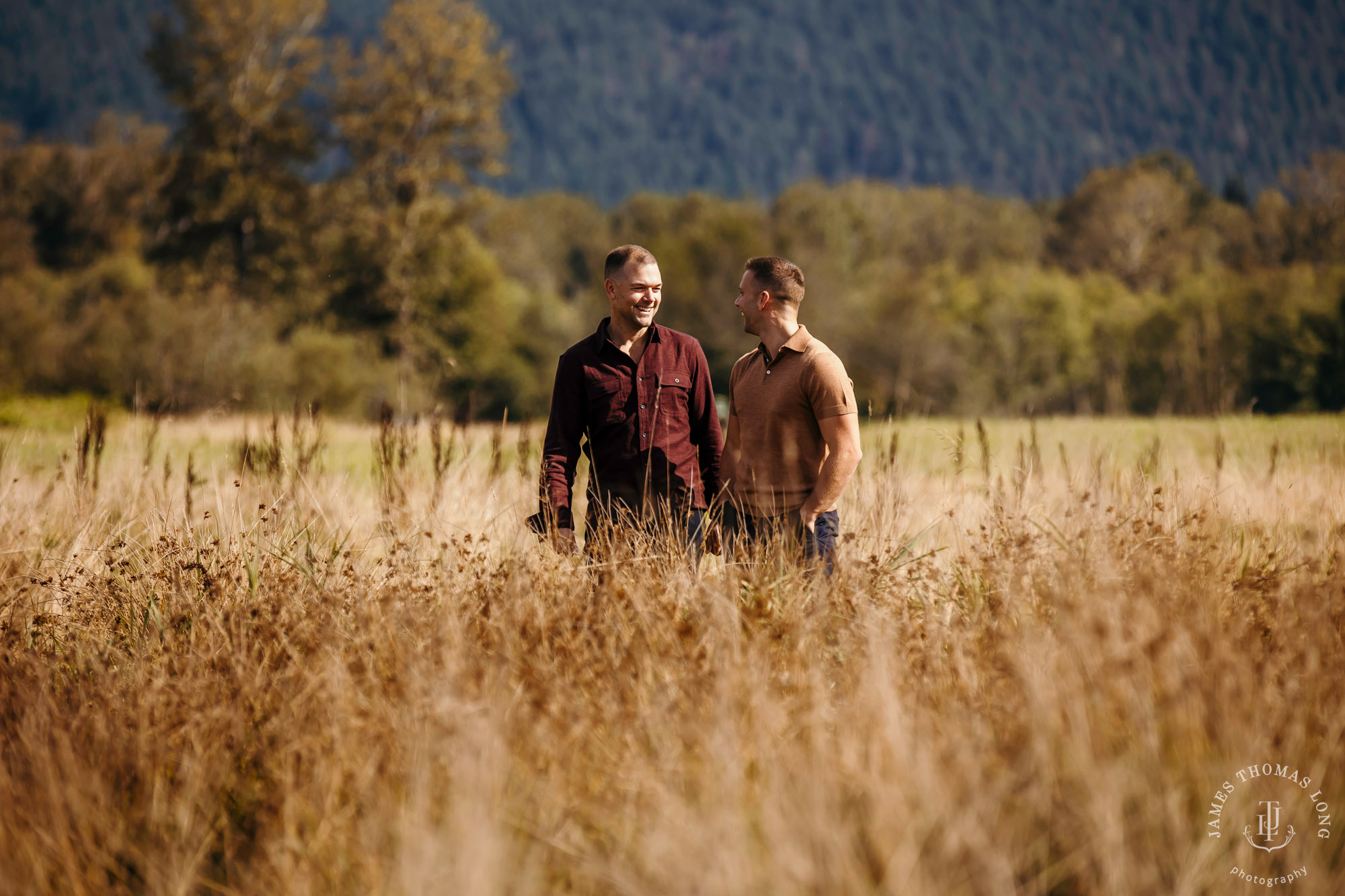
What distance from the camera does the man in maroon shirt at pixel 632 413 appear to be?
414cm

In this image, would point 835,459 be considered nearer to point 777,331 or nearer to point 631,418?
point 777,331

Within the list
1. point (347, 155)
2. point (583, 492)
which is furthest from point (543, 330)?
point (583, 492)

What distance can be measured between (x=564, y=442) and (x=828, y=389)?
3.98 ft

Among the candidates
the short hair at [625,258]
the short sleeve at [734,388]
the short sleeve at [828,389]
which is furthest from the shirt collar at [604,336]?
the short sleeve at [828,389]

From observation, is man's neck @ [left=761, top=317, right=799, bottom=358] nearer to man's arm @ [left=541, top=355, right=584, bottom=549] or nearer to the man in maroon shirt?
the man in maroon shirt

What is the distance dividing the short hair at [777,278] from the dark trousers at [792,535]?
0.96 metres

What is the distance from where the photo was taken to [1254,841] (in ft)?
7.13

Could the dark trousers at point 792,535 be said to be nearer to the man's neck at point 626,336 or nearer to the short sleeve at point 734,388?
the short sleeve at point 734,388

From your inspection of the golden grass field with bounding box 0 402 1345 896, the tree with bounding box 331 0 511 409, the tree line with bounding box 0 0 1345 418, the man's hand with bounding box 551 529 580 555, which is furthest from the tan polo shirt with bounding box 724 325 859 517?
the tree with bounding box 331 0 511 409

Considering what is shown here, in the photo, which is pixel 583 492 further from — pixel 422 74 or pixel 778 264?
pixel 422 74

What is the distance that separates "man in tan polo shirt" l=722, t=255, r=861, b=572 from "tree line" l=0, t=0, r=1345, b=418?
1140 centimetres

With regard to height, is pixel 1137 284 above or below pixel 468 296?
above

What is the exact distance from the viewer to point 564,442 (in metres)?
4.23

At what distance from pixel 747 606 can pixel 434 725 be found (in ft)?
4.51
